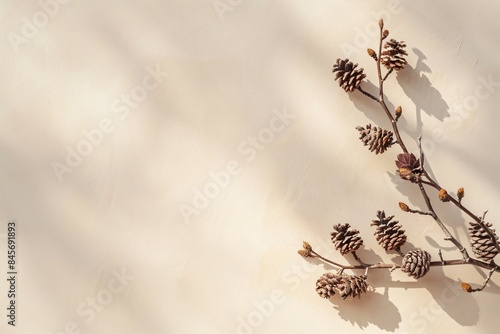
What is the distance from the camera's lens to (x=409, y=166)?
102 centimetres

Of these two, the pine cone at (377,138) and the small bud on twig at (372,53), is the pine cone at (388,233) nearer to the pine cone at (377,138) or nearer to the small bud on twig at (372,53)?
the pine cone at (377,138)

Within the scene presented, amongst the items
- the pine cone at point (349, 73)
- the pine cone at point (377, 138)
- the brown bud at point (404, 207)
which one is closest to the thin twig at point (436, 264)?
the brown bud at point (404, 207)

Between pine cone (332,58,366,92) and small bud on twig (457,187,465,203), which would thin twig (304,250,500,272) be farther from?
pine cone (332,58,366,92)

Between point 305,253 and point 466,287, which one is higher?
point 466,287

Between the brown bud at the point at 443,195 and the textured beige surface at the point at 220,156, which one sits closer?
the brown bud at the point at 443,195

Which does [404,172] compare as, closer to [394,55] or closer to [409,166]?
[409,166]

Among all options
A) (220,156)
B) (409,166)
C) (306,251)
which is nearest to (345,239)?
(306,251)

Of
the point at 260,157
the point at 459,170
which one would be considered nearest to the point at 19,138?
the point at 260,157

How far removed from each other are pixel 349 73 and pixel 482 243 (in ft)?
1.35

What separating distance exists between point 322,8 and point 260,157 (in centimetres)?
33

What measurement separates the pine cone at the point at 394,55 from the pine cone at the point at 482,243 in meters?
0.34

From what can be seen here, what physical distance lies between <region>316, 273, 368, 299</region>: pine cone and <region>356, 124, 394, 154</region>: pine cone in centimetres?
25

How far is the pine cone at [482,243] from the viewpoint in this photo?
1.01 metres

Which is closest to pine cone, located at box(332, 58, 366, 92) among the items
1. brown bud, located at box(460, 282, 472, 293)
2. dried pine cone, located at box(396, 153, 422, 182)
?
dried pine cone, located at box(396, 153, 422, 182)
